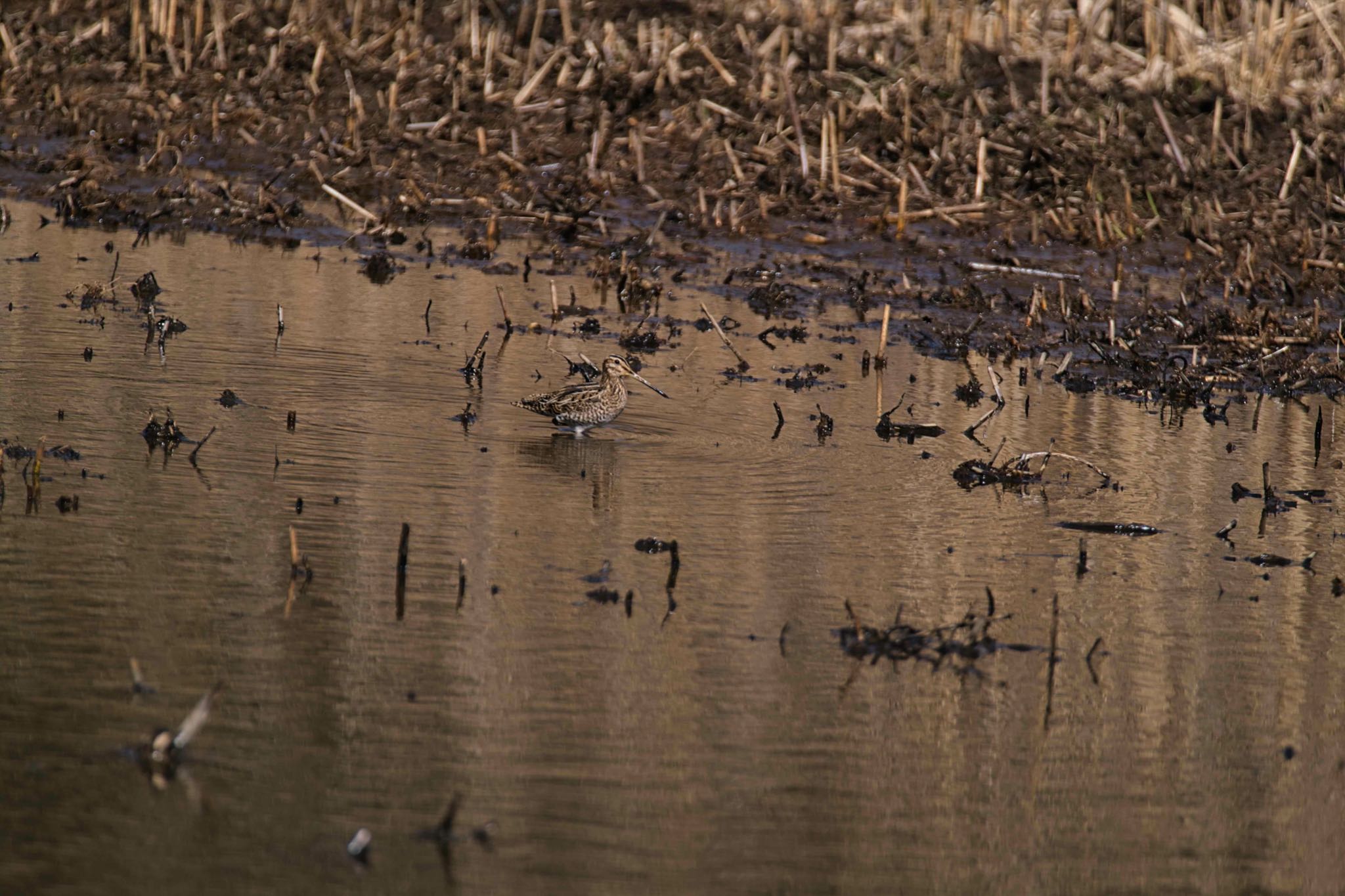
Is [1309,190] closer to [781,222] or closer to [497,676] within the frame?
[781,222]

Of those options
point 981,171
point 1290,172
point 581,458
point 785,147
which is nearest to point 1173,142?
point 1290,172

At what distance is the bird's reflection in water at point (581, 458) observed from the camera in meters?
11.3

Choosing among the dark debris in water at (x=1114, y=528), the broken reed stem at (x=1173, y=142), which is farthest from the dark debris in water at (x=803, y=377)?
the broken reed stem at (x=1173, y=142)

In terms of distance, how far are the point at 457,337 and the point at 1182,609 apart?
782cm

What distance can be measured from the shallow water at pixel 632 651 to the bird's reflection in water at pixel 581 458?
48 mm

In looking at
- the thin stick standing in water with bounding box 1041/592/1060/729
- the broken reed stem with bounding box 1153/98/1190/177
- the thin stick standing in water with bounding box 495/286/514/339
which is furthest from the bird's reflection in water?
the broken reed stem with bounding box 1153/98/1190/177

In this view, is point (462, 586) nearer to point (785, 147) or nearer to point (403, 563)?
point (403, 563)

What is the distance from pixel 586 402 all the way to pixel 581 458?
0.67 meters

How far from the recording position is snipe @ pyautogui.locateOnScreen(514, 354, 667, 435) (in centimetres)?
1255

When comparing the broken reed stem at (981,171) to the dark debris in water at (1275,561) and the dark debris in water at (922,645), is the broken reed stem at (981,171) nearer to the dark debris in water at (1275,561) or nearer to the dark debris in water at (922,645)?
the dark debris in water at (1275,561)

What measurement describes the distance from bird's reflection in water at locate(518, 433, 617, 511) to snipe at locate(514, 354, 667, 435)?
0.12 metres

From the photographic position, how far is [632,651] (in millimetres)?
8188

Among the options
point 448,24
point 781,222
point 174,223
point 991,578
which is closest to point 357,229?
point 174,223

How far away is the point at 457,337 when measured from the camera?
51.3ft
